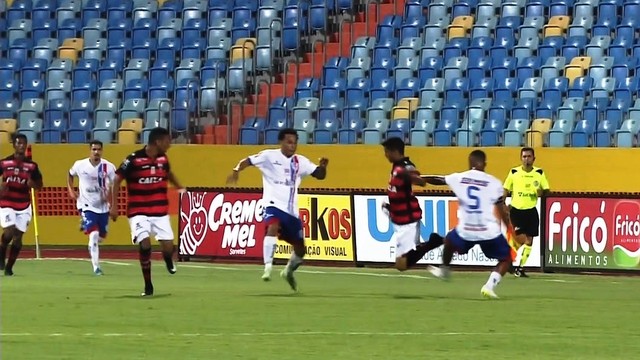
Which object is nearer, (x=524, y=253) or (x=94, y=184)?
(x=94, y=184)

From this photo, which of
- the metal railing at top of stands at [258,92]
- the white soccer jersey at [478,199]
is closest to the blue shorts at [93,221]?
the white soccer jersey at [478,199]

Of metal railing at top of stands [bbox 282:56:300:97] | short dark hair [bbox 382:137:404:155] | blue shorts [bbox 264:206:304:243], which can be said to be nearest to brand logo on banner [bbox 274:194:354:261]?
metal railing at top of stands [bbox 282:56:300:97]

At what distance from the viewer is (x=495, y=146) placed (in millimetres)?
29406

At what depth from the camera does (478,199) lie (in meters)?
18.2

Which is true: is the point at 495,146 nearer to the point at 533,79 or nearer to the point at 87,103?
the point at 533,79

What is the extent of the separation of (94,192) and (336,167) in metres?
7.81

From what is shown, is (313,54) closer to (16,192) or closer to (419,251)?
(16,192)

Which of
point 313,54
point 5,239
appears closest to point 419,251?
point 5,239

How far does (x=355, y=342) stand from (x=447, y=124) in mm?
17412

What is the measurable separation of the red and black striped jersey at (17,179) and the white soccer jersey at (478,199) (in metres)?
8.03

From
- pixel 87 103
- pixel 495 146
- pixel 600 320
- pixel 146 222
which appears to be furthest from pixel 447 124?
pixel 600 320

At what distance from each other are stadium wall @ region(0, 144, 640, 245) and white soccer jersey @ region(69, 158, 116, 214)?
706cm

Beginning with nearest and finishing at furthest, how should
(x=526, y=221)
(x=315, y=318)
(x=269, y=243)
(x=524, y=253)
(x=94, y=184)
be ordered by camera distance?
(x=315, y=318)
(x=269, y=243)
(x=94, y=184)
(x=526, y=221)
(x=524, y=253)

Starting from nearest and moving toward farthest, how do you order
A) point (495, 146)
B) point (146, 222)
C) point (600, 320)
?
point (600, 320)
point (146, 222)
point (495, 146)
